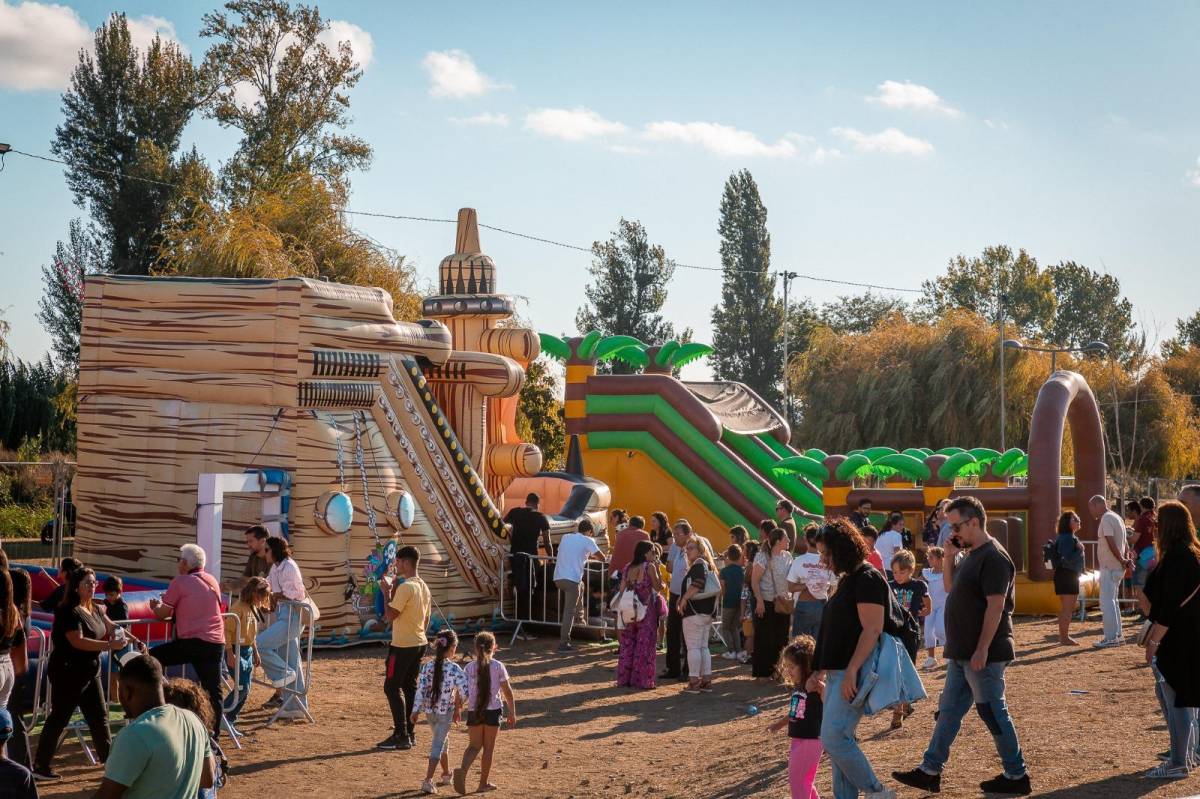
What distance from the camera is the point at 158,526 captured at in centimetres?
1334

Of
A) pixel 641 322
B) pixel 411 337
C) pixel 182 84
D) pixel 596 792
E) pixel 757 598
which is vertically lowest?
pixel 596 792

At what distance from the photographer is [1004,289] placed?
58312mm

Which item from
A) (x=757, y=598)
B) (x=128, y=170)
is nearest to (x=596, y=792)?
(x=757, y=598)

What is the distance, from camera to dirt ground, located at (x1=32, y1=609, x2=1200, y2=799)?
26.0 ft

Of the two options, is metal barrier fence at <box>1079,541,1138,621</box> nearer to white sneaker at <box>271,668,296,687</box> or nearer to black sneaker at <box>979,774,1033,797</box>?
black sneaker at <box>979,774,1033,797</box>

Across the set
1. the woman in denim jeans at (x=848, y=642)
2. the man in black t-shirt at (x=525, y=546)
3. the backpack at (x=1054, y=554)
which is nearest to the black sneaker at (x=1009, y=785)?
the woman in denim jeans at (x=848, y=642)

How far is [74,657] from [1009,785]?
563 centimetres

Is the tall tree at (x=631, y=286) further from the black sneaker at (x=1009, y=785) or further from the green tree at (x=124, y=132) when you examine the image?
the black sneaker at (x=1009, y=785)

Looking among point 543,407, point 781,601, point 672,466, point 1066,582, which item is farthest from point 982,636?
point 543,407

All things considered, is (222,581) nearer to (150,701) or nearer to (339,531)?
(339,531)

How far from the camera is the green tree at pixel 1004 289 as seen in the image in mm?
57625

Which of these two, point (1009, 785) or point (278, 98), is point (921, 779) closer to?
point (1009, 785)

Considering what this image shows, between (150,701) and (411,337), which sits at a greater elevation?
(411,337)

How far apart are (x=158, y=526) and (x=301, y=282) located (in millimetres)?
2900
